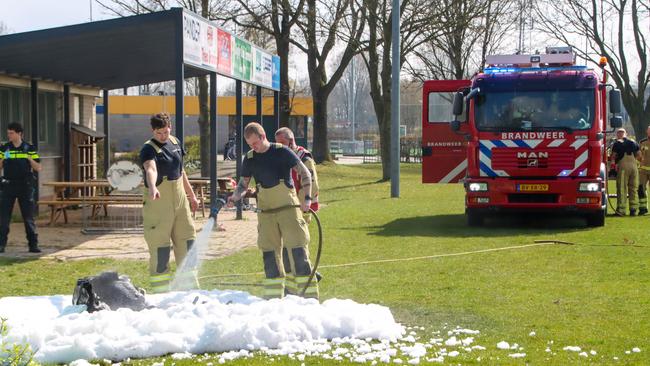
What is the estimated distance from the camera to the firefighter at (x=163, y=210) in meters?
9.41

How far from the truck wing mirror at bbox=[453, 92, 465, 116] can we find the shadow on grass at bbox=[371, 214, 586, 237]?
6.92 ft

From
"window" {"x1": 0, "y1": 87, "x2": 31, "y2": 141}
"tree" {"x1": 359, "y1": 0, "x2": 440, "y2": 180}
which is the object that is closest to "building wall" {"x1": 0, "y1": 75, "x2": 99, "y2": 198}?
"window" {"x1": 0, "y1": 87, "x2": 31, "y2": 141}

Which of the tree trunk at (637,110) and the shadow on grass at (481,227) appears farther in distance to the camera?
the tree trunk at (637,110)

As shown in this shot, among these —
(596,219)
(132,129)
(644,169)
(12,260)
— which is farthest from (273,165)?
(132,129)

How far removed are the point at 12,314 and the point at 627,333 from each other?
5022mm

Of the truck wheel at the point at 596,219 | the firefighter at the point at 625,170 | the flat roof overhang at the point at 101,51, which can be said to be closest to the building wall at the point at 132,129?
the flat roof overhang at the point at 101,51

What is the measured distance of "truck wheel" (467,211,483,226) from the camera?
17484mm

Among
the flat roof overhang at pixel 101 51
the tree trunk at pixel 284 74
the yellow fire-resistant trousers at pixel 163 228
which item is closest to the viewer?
the yellow fire-resistant trousers at pixel 163 228

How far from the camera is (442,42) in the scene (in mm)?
43969

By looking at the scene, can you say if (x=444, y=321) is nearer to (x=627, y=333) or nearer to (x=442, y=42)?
(x=627, y=333)

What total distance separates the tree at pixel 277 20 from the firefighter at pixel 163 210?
25465 millimetres

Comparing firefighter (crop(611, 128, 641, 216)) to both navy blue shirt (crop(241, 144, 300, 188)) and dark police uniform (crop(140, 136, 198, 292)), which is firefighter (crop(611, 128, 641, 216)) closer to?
navy blue shirt (crop(241, 144, 300, 188))

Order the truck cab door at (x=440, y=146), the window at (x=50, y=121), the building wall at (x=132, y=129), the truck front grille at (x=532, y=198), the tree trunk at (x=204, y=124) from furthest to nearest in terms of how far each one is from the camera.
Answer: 1. the building wall at (x=132, y=129)
2. the tree trunk at (x=204, y=124)
3. the window at (x=50, y=121)
4. the truck cab door at (x=440, y=146)
5. the truck front grille at (x=532, y=198)

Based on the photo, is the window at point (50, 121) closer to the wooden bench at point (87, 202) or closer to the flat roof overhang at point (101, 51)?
the flat roof overhang at point (101, 51)
